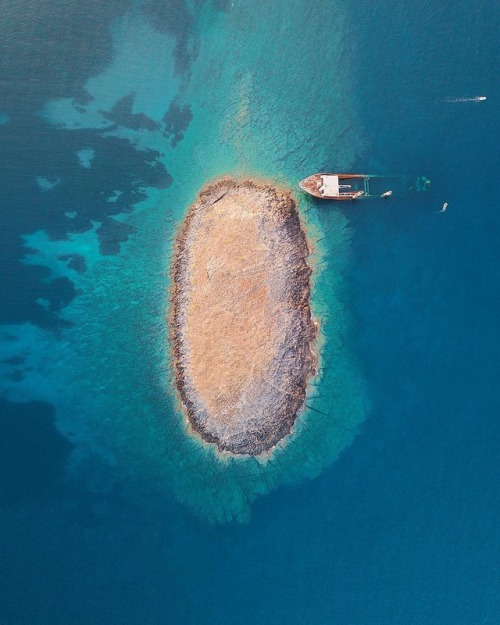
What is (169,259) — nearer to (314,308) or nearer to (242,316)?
(242,316)

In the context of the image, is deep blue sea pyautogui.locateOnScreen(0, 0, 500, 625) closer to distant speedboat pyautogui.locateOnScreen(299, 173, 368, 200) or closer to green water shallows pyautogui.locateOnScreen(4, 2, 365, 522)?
green water shallows pyautogui.locateOnScreen(4, 2, 365, 522)

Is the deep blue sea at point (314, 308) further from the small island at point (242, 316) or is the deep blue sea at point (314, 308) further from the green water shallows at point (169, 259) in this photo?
the small island at point (242, 316)

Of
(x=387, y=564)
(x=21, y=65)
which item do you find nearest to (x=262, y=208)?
(x=21, y=65)

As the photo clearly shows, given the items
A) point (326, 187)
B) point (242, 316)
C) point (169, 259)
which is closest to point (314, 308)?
point (242, 316)

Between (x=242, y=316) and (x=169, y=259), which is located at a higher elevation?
(x=169, y=259)

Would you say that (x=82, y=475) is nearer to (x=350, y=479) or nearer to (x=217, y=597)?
(x=217, y=597)

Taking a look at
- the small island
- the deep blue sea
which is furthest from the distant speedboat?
the small island
